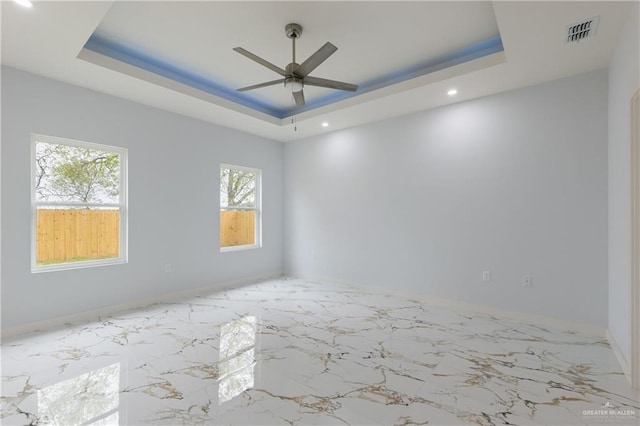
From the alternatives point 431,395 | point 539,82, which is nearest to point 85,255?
point 431,395

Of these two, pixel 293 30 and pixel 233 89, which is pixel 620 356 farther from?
pixel 233 89

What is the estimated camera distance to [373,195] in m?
4.89

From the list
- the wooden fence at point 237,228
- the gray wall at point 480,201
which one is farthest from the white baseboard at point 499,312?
the wooden fence at point 237,228

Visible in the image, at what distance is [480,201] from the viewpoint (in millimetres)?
3893

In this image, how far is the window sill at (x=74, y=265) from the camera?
3.28 m

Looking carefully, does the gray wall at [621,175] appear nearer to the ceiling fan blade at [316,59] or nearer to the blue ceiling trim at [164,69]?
the ceiling fan blade at [316,59]

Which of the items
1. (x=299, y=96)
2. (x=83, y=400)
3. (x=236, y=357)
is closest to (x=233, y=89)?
(x=299, y=96)

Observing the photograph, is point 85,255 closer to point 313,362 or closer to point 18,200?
point 18,200

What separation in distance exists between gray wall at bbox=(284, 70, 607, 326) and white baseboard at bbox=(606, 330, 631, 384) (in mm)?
265

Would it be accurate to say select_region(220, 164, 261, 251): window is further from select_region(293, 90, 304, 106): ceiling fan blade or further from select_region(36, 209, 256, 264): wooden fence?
select_region(293, 90, 304, 106): ceiling fan blade

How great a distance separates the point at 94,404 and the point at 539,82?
5.05 metres

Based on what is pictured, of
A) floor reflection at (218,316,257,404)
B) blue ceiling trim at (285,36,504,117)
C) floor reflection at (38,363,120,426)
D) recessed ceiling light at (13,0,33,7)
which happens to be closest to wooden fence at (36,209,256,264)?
floor reflection at (38,363,120,426)

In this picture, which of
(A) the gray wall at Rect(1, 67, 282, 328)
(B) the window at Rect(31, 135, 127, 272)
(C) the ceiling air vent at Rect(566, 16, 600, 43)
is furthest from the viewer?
(B) the window at Rect(31, 135, 127, 272)

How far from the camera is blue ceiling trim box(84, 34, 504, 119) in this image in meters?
3.17
